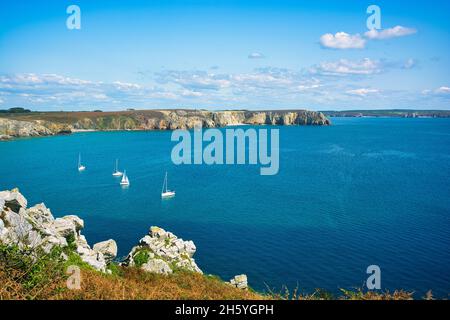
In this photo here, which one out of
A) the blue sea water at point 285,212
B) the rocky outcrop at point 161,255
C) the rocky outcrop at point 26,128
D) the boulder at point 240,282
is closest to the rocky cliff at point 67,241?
the rocky outcrop at point 161,255

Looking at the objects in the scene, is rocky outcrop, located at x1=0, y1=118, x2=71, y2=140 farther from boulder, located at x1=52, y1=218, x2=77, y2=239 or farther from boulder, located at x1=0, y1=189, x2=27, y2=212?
boulder, located at x1=0, y1=189, x2=27, y2=212

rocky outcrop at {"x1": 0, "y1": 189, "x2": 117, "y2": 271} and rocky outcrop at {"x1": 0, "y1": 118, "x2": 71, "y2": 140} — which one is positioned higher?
rocky outcrop at {"x1": 0, "y1": 118, "x2": 71, "y2": 140}

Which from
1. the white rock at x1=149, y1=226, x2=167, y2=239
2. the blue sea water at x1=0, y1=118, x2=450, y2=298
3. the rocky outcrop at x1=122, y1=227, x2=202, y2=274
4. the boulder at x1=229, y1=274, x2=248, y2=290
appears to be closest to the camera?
the rocky outcrop at x1=122, y1=227, x2=202, y2=274

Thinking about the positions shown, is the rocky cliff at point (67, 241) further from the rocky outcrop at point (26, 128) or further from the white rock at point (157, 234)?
the rocky outcrop at point (26, 128)

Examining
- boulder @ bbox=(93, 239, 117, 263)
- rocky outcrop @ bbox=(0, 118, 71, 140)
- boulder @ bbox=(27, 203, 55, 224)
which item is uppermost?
rocky outcrop @ bbox=(0, 118, 71, 140)

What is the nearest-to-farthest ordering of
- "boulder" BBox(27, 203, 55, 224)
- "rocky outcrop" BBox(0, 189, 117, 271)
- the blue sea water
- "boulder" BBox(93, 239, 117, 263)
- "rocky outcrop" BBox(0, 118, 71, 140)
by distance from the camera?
"rocky outcrop" BBox(0, 189, 117, 271)
"boulder" BBox(27, 203, 55, 224)
"boulder" BBox(93, 239, 117, 263)
the blue sea water
"rocky outcrop" BBox(0, 118, 71, 140)

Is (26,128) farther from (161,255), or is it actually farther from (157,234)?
(161,255)

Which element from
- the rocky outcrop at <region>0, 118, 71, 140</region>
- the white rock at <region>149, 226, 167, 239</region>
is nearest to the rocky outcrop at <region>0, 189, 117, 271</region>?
the white rock at <region>149, 226, 167, 239</region>

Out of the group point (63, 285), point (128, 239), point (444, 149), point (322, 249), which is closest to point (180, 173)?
point (128, 239)
